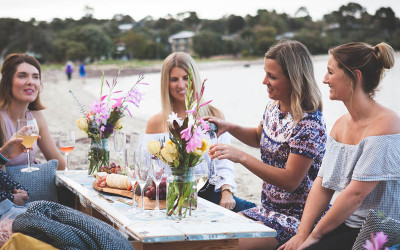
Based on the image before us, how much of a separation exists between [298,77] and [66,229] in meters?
1.78

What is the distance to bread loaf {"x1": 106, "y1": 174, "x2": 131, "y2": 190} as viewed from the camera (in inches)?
122

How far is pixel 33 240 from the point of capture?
184cm

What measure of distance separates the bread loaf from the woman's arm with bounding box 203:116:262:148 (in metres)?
0.72

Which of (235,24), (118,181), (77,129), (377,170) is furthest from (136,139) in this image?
(235,24)

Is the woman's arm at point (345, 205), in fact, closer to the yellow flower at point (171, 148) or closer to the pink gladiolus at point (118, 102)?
the yellow flower at point (171, 148)

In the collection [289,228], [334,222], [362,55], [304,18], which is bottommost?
[289,228]

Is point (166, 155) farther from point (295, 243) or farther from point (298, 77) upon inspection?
point (298, 77)

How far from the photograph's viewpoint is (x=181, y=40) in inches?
3346

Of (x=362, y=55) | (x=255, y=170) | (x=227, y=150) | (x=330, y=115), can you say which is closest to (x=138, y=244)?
(x=227, y=150)

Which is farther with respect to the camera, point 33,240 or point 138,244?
point 138,244

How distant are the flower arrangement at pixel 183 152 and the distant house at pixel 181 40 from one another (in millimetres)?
80539

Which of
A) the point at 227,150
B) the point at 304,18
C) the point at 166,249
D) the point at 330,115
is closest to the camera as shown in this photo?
the point at 166,249

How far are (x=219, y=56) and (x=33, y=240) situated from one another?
7260cm

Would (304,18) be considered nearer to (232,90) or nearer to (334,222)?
(232,90)
